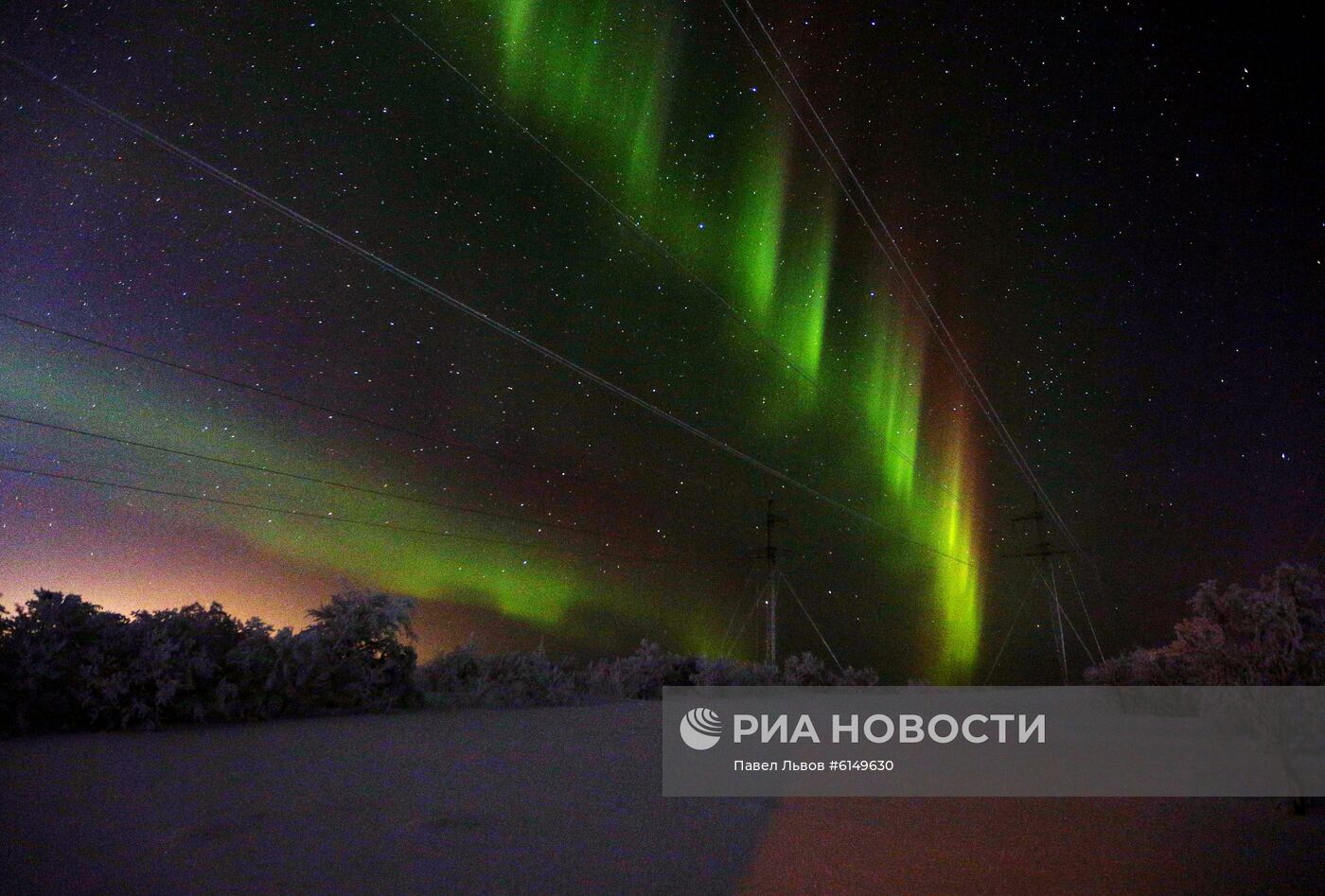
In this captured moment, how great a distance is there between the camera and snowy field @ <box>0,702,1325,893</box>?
12.8 feet

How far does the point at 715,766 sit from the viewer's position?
755 centimetres

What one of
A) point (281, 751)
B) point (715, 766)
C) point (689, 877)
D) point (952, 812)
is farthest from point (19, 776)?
point (952, 812)

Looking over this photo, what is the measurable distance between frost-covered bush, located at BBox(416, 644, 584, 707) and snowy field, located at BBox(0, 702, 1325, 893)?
5689mm

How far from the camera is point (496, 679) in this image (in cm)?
1398

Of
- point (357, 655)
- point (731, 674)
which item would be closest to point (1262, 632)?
point (357, 655)

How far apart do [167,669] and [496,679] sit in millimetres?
6561

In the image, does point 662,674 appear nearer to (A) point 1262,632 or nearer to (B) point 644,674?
(B) point 644,674

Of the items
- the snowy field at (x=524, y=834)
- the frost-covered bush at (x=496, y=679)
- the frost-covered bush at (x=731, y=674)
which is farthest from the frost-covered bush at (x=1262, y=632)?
the frost-covered bush at (x=731, y=674)

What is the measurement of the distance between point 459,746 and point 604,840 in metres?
3.65

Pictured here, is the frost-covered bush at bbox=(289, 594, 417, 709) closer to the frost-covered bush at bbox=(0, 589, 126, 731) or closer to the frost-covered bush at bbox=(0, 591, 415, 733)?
the frost-covered bush at bbox=(0, 591, 415, 733)

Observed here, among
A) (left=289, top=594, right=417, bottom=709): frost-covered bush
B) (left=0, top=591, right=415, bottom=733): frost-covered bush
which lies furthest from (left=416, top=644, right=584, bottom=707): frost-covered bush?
(left=0, top=591, right=415, bottom=733): frost-covered bush

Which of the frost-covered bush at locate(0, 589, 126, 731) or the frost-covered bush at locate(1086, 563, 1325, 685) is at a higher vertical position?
the frost-covered bush at locate(1086, 563, 1325, 685)

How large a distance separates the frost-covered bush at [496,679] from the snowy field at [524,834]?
18.7 feet

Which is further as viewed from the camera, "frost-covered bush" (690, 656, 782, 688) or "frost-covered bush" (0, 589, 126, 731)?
"frost-covered bush" (690, 656, 782, 688)
